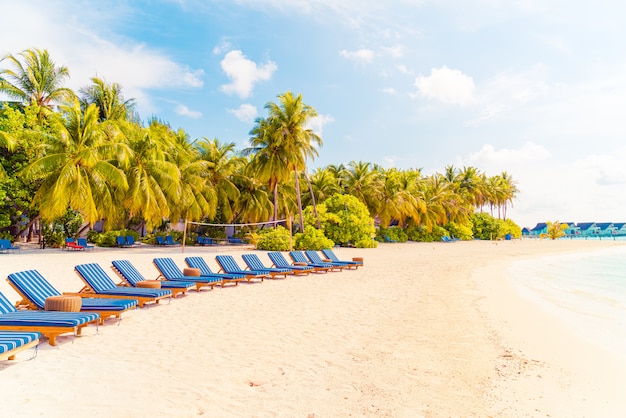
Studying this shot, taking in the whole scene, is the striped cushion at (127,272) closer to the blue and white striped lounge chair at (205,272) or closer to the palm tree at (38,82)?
the blue and white striped lounge chair at (205,272)

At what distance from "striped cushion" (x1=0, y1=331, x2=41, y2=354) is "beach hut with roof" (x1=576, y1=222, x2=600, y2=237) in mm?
112807

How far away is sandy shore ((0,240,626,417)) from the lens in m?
3.81

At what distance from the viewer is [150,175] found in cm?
2444

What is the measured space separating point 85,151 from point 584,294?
21830 mm

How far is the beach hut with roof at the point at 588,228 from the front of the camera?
9850 centimetres

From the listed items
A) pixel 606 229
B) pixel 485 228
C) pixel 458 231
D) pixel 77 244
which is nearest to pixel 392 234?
pixel 458 231

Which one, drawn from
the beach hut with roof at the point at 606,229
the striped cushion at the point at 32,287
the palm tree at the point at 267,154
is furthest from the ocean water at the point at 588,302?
the beach hut with roof at the point at 606,229

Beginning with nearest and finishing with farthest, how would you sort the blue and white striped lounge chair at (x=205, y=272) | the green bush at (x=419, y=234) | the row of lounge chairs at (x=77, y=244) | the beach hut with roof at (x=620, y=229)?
the blue and white striped lounge chair at (x=205, y=272)
the row of lounge chairs at (x=77, y=244)
the green bush at (x=419, y=234)
the beach hut with roof at (x=620, y=229)

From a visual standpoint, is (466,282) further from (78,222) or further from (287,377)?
(78,222)

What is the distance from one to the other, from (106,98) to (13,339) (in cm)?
2905

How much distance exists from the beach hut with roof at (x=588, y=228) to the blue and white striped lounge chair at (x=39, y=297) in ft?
365

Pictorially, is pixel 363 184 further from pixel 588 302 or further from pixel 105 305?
pixel 105 305

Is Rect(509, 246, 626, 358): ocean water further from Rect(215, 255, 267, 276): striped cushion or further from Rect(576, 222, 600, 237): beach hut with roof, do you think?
Rect(576, 222, 600, 237): beach hut with roof

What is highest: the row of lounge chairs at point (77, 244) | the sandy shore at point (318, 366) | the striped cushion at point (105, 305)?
the row of lounge chairs at point (77, 244)
